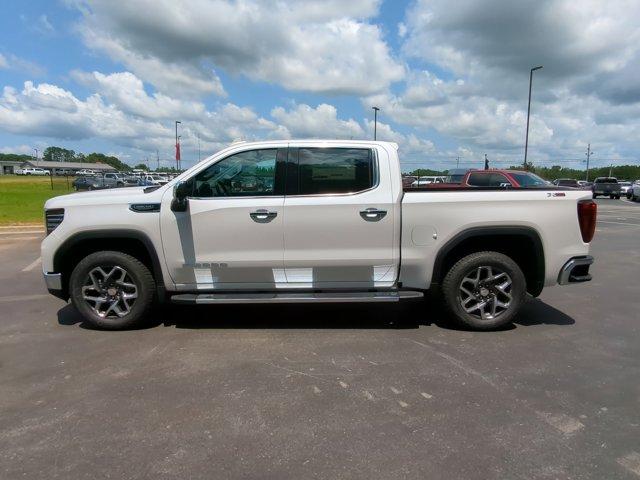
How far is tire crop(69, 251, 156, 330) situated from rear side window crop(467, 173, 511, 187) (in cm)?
1279

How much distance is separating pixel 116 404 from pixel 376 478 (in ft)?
6.35

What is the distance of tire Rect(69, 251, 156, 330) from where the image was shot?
4.92 meters

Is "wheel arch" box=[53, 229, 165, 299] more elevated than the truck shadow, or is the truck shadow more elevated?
"wheel arch" box=[53, 229, 165, 299]

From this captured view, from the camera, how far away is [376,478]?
2629 millimetres

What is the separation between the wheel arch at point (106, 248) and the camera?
4840 millimetres

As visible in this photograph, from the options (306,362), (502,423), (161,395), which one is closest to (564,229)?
(502,423)

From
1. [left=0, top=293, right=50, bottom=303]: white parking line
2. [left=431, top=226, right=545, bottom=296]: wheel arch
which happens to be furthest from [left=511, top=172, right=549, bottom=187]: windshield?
[left=0, top=293, right=50, bottom=303]: white parking line

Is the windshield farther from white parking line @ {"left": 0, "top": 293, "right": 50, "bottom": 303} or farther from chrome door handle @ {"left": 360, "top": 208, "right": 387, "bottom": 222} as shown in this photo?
white parking line @ {"left": 0, "top": 293, "right": 50, "bottom": 303}

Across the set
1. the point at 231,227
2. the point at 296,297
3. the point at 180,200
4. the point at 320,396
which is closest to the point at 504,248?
the point at 296,297

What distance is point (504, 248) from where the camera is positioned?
204 inches

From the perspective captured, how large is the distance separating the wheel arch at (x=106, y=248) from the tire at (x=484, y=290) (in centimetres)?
296

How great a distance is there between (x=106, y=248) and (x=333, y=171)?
2.51 metres

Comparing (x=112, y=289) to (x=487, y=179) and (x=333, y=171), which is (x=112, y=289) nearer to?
(x=333, y=171)

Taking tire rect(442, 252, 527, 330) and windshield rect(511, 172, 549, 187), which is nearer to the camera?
tire rect(442, 252, 527, 330)
